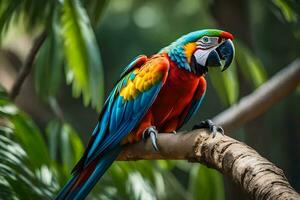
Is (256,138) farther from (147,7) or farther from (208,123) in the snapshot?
(147,7)

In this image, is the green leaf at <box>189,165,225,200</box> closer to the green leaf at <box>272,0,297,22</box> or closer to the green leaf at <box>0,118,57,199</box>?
the green leaf at <box>0,118,57,199</box>

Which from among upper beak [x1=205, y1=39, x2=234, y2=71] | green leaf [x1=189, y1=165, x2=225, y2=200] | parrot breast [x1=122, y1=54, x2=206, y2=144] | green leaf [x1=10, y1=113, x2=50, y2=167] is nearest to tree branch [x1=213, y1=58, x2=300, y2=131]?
green leaf [x1=189, y1=165, x2=225, y2=200]

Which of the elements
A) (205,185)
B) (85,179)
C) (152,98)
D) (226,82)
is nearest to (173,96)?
(152,98)

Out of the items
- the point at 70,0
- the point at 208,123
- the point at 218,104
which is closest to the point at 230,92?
the point at 70,0

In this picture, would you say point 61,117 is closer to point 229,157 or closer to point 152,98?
point 152,98

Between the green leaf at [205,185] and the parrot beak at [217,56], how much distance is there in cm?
84

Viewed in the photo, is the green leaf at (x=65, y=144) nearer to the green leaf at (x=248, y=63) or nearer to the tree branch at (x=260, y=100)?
the tree branch at (x=260, y=100)

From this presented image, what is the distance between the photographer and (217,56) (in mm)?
1457

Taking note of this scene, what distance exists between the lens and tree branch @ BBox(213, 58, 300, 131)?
7.55 ft

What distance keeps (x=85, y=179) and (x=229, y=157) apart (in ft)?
1.40

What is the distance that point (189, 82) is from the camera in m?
1.53

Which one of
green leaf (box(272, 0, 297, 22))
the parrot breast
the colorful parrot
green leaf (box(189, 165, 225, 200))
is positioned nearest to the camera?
the colorful parrot

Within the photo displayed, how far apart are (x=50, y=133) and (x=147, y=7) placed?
1.95 meters

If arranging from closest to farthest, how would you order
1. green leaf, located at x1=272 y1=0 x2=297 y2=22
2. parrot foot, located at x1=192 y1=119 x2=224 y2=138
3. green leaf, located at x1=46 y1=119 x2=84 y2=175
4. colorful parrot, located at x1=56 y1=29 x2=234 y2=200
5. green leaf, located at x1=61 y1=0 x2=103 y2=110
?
parrot foot, located at x1=192 y1=119 x2=224 y2=138
colorful parrot, located at x1=56 y1=29 x2=234 y2=200
green leaf, located at x1=272 y1=0 x2=297 y2=22
green leaf, located at x1=61 y1=0 x2=103 y2=110
green leaf, located at x1=46 y1=119 x2=84 y2=175
